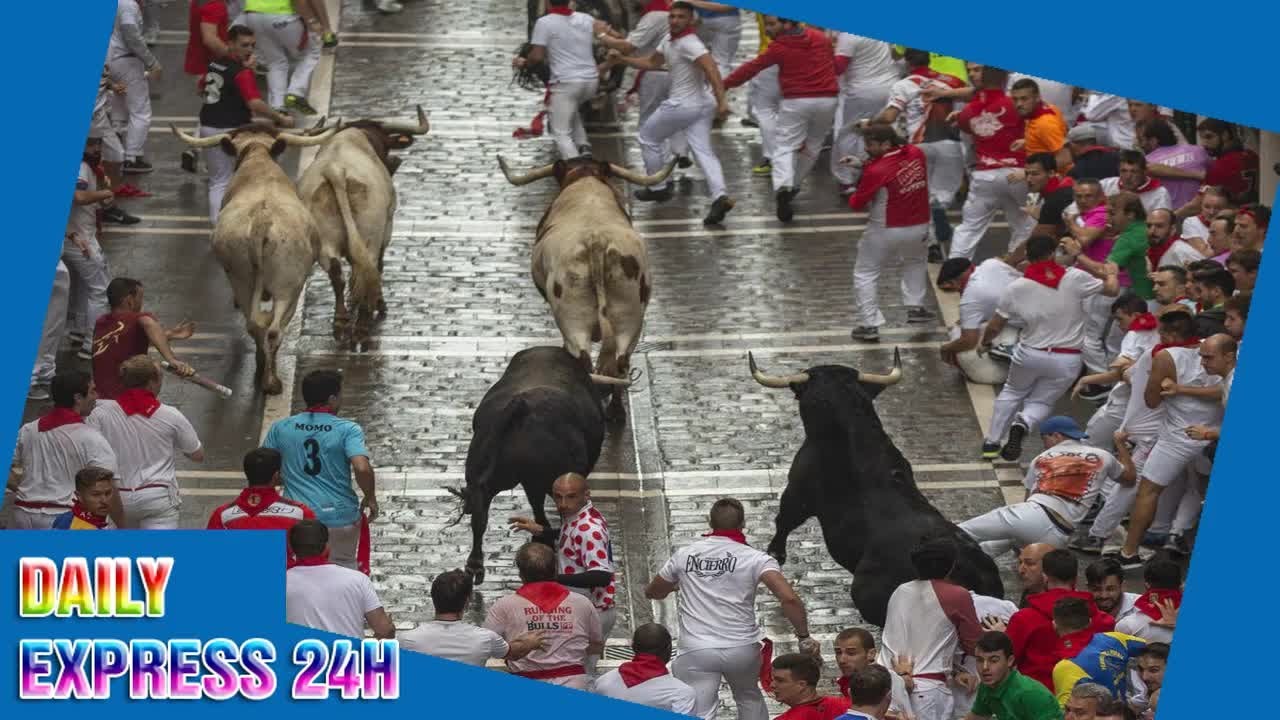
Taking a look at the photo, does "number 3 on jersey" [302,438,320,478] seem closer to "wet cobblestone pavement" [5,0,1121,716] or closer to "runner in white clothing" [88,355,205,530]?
"runner in white clothing" [88,355,205,530]

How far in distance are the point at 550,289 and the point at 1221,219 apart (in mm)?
5627

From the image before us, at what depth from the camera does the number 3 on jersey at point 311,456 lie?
18.5 metres

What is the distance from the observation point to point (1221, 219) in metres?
21.3

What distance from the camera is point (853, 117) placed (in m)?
26.9

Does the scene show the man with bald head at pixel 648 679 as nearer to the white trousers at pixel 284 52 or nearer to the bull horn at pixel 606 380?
the bull horn at pixel 606 380

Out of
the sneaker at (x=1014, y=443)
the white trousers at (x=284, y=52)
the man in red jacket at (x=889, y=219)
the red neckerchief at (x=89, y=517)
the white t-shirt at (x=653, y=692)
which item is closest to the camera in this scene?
the white t-shirt at (x=653, y=692)

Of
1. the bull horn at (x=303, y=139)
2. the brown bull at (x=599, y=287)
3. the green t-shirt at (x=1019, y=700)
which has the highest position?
the bull horn at (x=303, y=139)

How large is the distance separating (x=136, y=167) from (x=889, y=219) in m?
8.13

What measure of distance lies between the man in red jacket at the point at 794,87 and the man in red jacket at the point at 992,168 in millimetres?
1728

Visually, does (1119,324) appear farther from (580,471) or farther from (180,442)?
(180,442)

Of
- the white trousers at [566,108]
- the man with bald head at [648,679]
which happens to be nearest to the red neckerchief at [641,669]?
the man with bald head at [648,679]

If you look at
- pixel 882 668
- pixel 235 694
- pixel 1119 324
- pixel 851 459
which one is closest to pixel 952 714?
pixel 882 668

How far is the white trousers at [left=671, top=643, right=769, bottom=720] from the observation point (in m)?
16.9

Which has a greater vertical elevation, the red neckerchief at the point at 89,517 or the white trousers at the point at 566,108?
the white trousers at the point at 566,108
